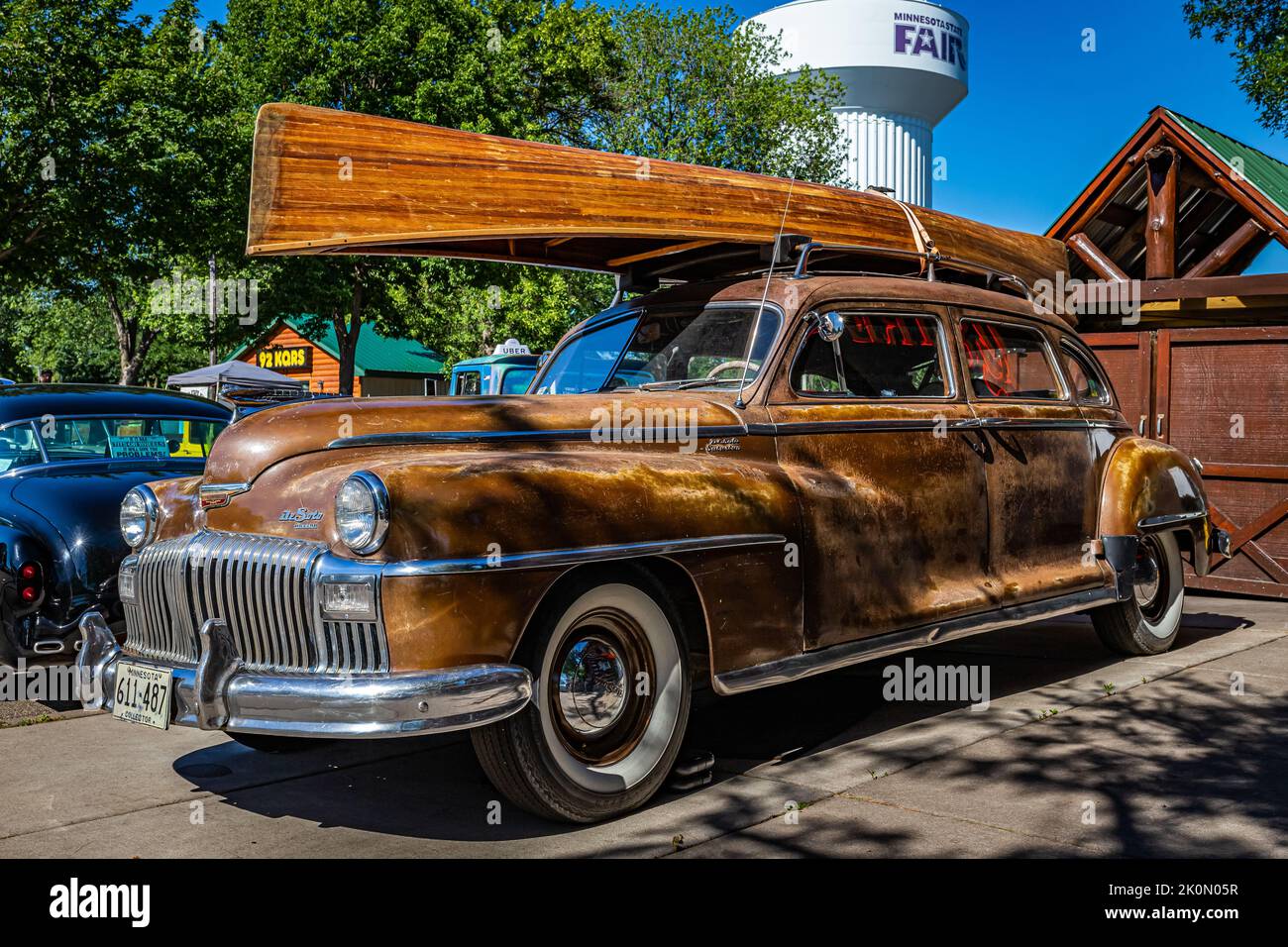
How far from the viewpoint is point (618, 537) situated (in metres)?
4.04

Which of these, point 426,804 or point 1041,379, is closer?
point 426,804

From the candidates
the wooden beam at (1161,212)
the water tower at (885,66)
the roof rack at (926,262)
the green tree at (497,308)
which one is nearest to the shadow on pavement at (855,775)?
the roof rack at (926,262)

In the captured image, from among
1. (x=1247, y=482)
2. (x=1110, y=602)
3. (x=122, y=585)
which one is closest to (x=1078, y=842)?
(x=1110, y=602)

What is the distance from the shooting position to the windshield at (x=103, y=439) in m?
6.57

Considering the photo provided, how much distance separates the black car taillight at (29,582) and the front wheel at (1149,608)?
5.87 meters

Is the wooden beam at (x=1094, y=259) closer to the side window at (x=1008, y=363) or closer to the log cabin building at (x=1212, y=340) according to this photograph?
the log cabin building at (x=1212, y=340)

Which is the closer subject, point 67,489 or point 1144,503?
point 67,489

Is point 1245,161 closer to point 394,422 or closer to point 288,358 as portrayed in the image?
point 394,422

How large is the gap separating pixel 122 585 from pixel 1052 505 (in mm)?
4580

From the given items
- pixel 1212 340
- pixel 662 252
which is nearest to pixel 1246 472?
pixel 1212 340

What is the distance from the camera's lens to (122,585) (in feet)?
14.9

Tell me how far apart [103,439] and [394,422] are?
11.3 feet

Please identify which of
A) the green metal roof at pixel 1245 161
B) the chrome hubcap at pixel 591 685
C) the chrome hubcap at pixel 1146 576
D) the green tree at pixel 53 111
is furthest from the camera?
the green tree at pixel 53 111

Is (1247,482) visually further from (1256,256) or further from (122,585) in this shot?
(122,585)
